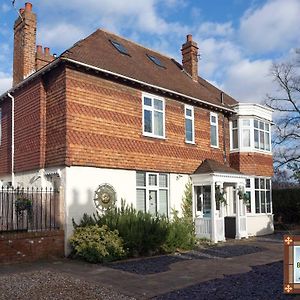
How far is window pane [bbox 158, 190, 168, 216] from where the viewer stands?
1731 cm

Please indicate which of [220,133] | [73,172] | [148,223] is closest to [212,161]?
[220,133]

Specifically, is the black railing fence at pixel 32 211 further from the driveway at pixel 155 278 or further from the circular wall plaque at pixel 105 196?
the driveway at pixel 155 278

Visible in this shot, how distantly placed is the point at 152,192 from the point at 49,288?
8702 millimetres

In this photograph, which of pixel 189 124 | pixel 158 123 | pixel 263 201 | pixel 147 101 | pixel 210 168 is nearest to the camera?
pixel 147 101

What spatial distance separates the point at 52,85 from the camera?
49.4 ft

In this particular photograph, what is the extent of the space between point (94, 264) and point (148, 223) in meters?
2.54

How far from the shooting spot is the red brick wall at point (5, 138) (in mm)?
18047

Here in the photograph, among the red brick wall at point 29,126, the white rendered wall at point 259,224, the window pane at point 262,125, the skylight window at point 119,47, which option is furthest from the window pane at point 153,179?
the window pane at point 262,125

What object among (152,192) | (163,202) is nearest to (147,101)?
(152,192)

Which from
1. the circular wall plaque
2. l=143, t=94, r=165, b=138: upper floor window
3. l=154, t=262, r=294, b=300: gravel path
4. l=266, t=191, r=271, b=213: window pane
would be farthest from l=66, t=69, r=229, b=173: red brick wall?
l=154, t=262, r=294, b=300: gravel path

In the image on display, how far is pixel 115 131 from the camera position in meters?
15.4

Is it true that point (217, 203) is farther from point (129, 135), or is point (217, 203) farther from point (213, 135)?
point (129, 135)

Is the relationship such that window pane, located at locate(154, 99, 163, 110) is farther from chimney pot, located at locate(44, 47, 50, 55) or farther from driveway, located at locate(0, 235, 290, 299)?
driveway, located at locate(0, 235, 290, 299)

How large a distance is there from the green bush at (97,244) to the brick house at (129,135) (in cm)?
80
